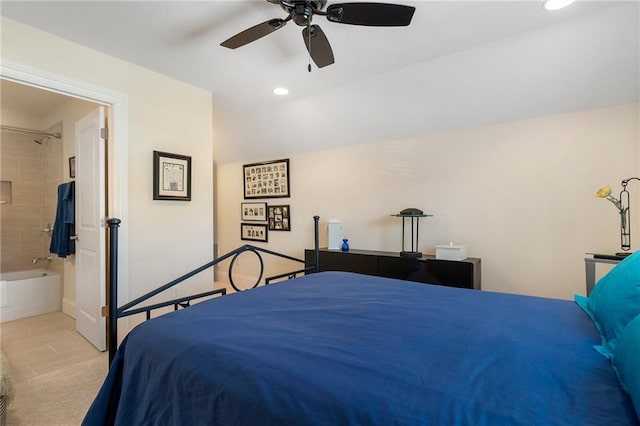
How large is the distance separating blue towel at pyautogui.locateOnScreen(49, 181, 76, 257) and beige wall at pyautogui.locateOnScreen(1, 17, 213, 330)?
3.46 ft

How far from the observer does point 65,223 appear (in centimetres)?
349

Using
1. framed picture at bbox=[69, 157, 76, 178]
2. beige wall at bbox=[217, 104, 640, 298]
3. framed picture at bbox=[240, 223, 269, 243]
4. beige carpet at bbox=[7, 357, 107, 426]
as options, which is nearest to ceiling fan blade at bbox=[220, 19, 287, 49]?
beige wall at bbox=[217, 104, 640, 298]

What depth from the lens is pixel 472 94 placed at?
2947mm

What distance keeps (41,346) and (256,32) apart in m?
3.34

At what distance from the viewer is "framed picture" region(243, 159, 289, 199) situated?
474 centimetres

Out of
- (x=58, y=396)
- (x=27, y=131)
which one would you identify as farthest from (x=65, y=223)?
(x=58, y=396)

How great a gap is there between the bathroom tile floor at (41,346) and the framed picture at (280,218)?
2.60 m

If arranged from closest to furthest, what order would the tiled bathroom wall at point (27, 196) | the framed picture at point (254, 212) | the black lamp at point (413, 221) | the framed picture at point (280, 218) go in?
the black lamp at point (413, 221) → the tiled bathroom wall at point (27, 196) → the framed picture at point (280, 218) → the framed picture at point (254, 212)

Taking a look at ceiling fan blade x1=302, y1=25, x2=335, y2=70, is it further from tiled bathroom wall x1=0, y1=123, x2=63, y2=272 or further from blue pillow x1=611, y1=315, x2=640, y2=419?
tiled bathroom wall x1=0, y1=123, x2=63, y2=272

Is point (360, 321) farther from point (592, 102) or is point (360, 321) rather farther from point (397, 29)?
point (592, 102)

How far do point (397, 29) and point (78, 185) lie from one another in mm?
3355

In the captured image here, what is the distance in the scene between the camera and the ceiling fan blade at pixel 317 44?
6.42ft

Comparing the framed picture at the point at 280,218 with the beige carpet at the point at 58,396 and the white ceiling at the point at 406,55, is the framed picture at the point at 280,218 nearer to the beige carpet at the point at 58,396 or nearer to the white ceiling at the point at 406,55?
the white ceiling at the point at 406,55

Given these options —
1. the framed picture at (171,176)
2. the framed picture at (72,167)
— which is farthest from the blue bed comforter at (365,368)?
the framed picture at (72,167)
